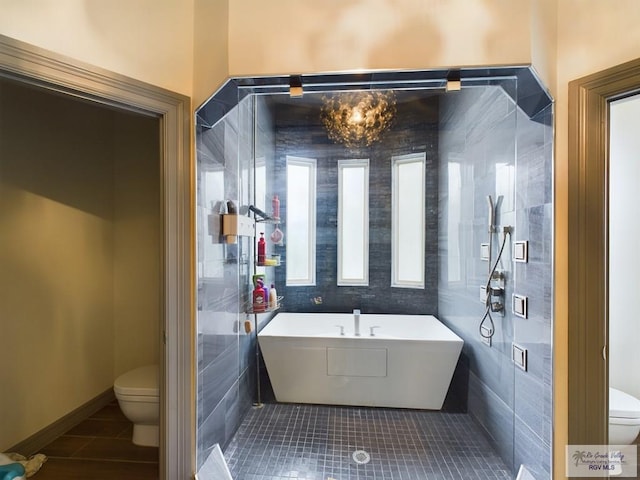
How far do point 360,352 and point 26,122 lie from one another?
2685mm

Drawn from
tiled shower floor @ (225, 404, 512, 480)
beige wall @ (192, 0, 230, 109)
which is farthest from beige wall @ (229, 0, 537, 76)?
tiled shower floor @ (225, 404, 512, 480)

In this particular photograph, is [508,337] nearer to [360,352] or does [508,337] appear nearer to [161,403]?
[360,352]

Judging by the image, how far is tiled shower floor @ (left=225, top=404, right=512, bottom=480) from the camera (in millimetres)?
1812

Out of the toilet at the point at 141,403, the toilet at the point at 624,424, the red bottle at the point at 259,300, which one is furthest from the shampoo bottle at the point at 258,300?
the toilet at the point at 624,424

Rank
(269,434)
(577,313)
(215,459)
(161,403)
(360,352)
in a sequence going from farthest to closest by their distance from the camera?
(360,352) < (269,434) < (215,459) < (161,403) < (577,313)

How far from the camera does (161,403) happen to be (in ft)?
5.11

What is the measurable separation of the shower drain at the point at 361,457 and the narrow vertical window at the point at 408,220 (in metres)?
1.40

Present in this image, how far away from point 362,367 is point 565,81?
6.78 ft

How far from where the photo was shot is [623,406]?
5.37 ft

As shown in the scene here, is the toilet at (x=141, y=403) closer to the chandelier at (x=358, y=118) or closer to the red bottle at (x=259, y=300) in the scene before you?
the red bottle at (x=259, y=300)

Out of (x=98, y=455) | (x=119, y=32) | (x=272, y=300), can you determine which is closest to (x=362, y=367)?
(x=272, y=300)

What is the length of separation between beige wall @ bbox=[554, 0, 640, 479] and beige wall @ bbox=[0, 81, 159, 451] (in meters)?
2.71

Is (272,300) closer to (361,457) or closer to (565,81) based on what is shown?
(361,457)

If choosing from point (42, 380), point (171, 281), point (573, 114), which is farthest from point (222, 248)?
point (573, 114)
